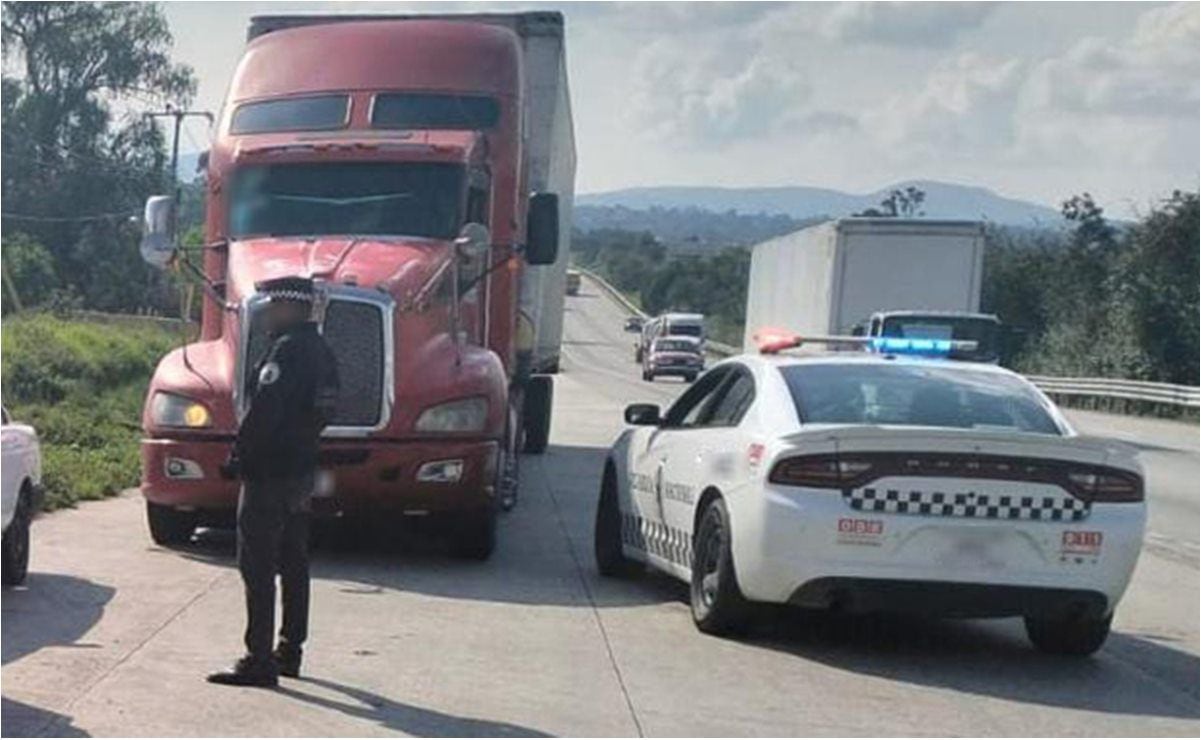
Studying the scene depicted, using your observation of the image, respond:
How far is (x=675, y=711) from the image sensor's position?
7484mm

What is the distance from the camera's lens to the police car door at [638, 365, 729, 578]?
9.88 meters

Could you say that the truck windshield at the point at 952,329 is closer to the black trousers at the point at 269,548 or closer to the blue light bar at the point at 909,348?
the blue light bar at the point at 909,348

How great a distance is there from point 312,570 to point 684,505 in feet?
8.52

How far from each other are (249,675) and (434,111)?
696 cm

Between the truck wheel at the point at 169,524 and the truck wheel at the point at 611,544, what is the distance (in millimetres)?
2569

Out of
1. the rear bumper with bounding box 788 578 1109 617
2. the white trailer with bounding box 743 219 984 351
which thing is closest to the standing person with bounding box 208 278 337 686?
the rear bumper with bounding box 788 578 1109 617

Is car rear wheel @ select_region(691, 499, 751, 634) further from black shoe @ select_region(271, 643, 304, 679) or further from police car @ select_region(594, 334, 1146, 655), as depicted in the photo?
black shoe @ select_region(271, 643, 304, 679)

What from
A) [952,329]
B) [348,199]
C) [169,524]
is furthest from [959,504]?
[952,329]

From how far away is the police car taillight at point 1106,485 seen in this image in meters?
8.51

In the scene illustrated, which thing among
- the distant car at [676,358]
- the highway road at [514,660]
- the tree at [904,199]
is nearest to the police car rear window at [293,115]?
the highway road at [514,660]

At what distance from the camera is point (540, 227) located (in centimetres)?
1437

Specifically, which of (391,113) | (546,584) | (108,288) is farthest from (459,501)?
(108,288)

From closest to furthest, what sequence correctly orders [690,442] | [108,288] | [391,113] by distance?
[690,442] < [391,113] < [108,288]

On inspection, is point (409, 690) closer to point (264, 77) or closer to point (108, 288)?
point (264, 77)
